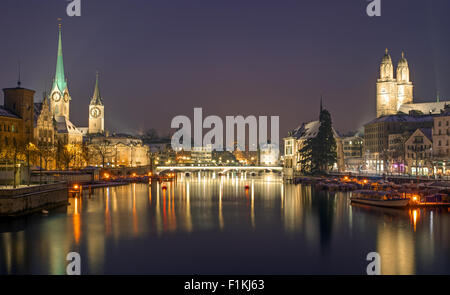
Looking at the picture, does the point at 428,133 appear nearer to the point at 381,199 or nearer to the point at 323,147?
the point at 323,147

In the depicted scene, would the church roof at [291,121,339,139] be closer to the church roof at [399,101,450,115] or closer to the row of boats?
the church roof at [399,101,450,115]

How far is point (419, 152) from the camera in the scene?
109 metres

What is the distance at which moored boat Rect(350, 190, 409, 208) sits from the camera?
63188 millimetres

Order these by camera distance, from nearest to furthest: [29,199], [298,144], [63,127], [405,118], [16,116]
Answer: [29,199], [16,116], [405,118], [63,127], [298,144]

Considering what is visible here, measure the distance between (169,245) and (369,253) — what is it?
14.9 meters

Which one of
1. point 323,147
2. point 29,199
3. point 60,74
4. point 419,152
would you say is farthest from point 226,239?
point 60,74

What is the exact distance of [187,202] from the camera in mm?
76000

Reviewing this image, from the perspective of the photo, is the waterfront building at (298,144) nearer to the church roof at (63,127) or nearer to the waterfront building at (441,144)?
the waterfront building at (441,144)

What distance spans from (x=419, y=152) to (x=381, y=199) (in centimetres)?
4741

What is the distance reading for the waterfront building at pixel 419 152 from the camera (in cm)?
10469

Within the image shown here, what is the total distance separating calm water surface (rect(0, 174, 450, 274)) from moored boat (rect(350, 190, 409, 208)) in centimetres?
161

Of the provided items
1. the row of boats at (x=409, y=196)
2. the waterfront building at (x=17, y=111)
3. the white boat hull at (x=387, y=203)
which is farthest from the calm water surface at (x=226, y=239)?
the waterfront building at (x=17, y=111)

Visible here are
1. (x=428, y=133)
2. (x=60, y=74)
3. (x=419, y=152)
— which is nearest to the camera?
(x=419, y=152)
